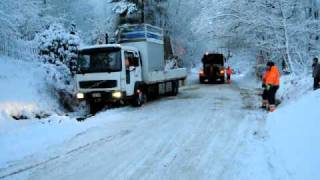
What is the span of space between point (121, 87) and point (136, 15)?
65.3 feet

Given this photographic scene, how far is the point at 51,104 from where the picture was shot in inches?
759

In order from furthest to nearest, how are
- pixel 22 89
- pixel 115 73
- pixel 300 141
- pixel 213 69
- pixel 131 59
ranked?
1. pixel 213 69
2. pixel 131 59
3. pixel 22 89
4. pixel 115 73
5. pixel 300 141

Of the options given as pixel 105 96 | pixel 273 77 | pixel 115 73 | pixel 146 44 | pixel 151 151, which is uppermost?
pixel 146 44

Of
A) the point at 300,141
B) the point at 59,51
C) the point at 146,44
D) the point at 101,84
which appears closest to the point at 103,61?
the point at 101,84

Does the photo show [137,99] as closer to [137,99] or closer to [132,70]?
[137,99]

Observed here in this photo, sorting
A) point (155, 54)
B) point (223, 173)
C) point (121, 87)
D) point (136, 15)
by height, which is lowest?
point (223, 173)

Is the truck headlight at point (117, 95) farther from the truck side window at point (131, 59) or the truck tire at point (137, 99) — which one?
the truck tire at point (137, 99)

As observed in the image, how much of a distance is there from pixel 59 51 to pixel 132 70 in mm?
5193

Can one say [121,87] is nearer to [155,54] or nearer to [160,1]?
[155,54]

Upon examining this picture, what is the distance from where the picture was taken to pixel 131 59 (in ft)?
62.0

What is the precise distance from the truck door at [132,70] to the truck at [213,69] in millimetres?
20106

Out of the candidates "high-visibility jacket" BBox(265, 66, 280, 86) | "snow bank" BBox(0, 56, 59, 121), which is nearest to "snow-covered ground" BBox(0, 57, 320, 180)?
"snow bank" BBox(0, 56, 59, 121)

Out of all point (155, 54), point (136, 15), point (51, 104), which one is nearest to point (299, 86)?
point (155, 54)

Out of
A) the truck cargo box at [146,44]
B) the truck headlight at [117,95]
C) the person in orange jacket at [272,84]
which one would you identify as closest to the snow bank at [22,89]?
the truck headlight at [117,95]
